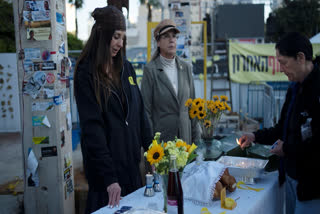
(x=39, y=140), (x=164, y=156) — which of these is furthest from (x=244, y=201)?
(x=39, y=140)

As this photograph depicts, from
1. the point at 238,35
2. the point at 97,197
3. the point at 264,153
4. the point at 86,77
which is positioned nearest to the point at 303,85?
the point at 264,153

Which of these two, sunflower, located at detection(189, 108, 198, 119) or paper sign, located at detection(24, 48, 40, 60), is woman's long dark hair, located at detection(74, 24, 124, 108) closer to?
sunflower, located at detection(189, 108, 198, 119)

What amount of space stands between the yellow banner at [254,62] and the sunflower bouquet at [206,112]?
740 centimetres

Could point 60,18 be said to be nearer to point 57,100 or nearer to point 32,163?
point 57,100

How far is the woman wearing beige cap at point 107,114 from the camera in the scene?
70.0 inches

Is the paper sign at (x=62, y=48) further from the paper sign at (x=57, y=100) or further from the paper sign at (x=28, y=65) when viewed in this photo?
the paper sign at (x=57, y=100)

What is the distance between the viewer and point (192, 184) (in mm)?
1806

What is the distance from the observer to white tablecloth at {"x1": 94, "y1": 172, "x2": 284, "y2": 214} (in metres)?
1.71

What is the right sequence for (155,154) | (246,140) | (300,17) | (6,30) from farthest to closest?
(300,17), (6,30), (246,140), (155,154)

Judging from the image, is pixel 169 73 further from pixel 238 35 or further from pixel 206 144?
pixel 238 35

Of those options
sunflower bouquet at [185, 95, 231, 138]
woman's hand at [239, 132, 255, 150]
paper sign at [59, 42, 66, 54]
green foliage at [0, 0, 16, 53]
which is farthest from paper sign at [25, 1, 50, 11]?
green foliage at [0, 0, 16, 53]

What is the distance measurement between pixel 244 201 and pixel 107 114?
0.99m

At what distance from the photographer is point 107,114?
1874 millimetres

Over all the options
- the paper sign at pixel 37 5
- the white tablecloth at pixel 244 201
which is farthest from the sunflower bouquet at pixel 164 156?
the paper sign at pixel 37 5
